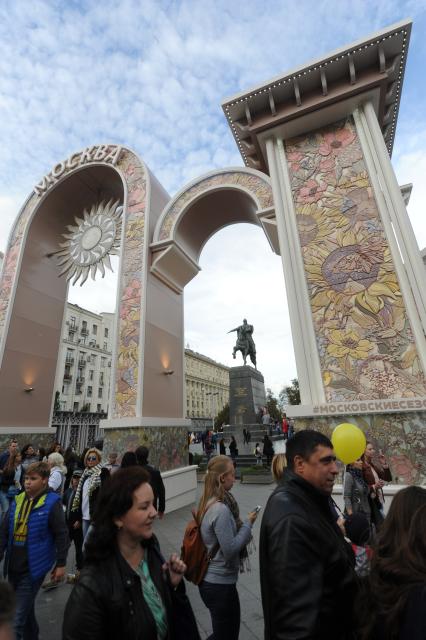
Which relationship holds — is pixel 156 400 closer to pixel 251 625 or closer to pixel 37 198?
pixel 251 625

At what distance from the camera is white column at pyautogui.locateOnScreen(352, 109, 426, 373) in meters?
5.95

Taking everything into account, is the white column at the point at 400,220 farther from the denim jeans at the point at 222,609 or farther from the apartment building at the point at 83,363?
the apartment building at the point at 83,363

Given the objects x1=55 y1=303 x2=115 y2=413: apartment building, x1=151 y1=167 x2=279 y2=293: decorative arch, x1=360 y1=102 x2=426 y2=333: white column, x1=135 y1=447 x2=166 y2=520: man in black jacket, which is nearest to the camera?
x1=135 y1=447 x2=166 y2=520: man in black jacket

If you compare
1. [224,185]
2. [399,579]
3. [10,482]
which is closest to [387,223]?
[224,185]

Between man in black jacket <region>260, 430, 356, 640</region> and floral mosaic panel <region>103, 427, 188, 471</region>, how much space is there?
722cm

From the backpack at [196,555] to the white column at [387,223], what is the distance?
513 centimetres

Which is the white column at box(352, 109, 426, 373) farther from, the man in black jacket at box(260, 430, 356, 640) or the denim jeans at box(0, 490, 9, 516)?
the denim jeans at box(0, 490, 9, 516)

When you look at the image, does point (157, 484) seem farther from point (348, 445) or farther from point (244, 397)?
point (244, 397)

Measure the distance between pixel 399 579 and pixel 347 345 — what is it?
5.56 metres

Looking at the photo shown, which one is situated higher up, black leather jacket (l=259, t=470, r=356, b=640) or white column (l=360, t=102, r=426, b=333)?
white column (l=360, t=102, r=426, b=333)

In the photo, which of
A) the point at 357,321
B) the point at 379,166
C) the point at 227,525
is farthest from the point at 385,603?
the point at 379,166

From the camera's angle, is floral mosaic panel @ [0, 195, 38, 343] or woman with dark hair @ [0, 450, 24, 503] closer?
woman with dark hair @ [0, 450, 24, 503]

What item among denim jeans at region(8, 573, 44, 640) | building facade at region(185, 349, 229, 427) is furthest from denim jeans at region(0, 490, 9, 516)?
building facade at region(185, 349, 229, 427)

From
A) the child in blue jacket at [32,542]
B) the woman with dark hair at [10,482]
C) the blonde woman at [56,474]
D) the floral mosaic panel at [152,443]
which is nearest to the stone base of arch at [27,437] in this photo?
the floral mosaic panel at [152,443]
